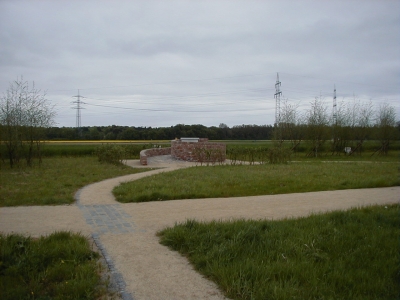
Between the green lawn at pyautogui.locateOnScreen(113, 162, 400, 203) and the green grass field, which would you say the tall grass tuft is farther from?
the green lawn at pyautogui.locateOnScreen(113, 162, 400, 203)

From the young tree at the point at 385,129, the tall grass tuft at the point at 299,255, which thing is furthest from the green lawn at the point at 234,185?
the young tree at the point at 385,129

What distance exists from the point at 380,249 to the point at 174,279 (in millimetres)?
2928

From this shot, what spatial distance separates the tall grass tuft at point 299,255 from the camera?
3670mm

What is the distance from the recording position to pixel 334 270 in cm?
408

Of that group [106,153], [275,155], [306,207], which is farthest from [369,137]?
[306,207]

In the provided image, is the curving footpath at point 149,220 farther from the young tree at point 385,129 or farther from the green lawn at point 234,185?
the young tree at point 385,129

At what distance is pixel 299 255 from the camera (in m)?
4.50

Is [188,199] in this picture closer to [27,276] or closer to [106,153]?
[27,276]

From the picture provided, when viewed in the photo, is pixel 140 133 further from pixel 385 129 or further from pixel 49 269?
pixel 49 269

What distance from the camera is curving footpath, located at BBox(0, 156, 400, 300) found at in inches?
149

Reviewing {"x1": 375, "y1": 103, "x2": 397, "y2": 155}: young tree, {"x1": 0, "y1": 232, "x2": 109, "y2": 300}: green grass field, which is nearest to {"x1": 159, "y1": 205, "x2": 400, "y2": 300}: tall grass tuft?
{"x1": 0, "y1": 232, "x2": 109, "y2": 300}: green grass field

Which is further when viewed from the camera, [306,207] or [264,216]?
[306,207]

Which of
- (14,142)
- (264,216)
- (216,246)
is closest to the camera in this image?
(216,246)

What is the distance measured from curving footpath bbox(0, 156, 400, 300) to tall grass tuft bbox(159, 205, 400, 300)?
314mm
